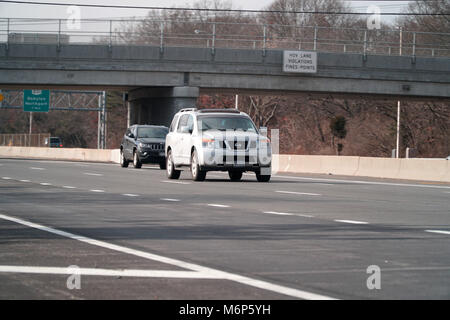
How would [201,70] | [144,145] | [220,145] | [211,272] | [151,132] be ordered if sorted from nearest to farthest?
[211,272] < [220,145] < [144,145] < [151,132] < [201,70]

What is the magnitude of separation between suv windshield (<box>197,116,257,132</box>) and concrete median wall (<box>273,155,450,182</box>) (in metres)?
7.91

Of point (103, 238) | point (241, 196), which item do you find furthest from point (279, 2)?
point (103, 238)

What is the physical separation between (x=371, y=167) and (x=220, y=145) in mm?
10730

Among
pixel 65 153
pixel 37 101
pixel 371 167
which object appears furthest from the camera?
pixel 37 101

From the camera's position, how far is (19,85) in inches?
2037

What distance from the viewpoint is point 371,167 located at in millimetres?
33344

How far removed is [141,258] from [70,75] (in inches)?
1668

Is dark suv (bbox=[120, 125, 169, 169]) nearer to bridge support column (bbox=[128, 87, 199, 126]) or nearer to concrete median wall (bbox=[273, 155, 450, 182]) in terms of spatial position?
concrete median wall (bbox=[273, 155, 450, 182])

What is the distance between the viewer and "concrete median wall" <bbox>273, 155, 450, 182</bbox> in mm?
30089

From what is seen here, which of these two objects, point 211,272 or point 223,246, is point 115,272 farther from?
point 223,246

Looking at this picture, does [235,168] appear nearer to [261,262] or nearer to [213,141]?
[213,141]

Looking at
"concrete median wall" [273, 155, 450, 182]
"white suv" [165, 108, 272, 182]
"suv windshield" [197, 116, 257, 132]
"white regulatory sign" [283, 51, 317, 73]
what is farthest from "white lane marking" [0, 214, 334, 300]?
"white regulatory sign" [283, 51, 317, 73]

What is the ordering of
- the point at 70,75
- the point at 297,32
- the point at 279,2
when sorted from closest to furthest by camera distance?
the point at 70,75, the point at 297,32, the point at 279,2

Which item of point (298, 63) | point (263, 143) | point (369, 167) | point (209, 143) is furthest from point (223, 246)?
point (298, 63)
